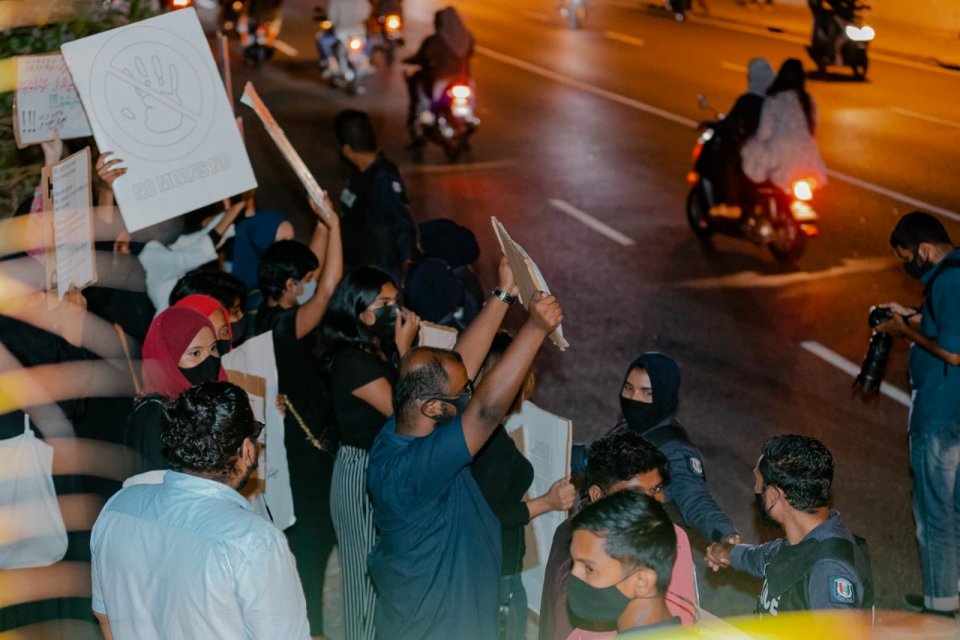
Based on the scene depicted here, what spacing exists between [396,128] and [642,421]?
12.2 m

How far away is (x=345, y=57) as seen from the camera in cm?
1889

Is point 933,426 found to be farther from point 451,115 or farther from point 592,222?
point 451,115

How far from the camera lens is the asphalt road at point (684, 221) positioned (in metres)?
7.35

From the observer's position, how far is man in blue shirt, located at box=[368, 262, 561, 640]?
343cm

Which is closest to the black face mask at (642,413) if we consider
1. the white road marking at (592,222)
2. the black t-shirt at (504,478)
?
the black t-shirt at (504,478)

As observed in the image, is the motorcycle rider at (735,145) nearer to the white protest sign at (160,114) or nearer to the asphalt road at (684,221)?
the asphalt road at (684,221)

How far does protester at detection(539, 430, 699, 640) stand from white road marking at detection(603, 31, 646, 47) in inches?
762

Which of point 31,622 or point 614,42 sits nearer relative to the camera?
point 31,622

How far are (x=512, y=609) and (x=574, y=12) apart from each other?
21467 mm

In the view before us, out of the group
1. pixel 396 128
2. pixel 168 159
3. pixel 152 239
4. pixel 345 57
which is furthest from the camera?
pixel 345 57

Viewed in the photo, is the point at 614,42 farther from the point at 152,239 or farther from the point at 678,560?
the point at 678,560

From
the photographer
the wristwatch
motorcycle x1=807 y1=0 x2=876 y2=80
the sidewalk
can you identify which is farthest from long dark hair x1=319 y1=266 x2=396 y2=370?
the sidewalk

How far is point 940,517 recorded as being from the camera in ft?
17.5

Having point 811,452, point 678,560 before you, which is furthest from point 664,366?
point 678,560
